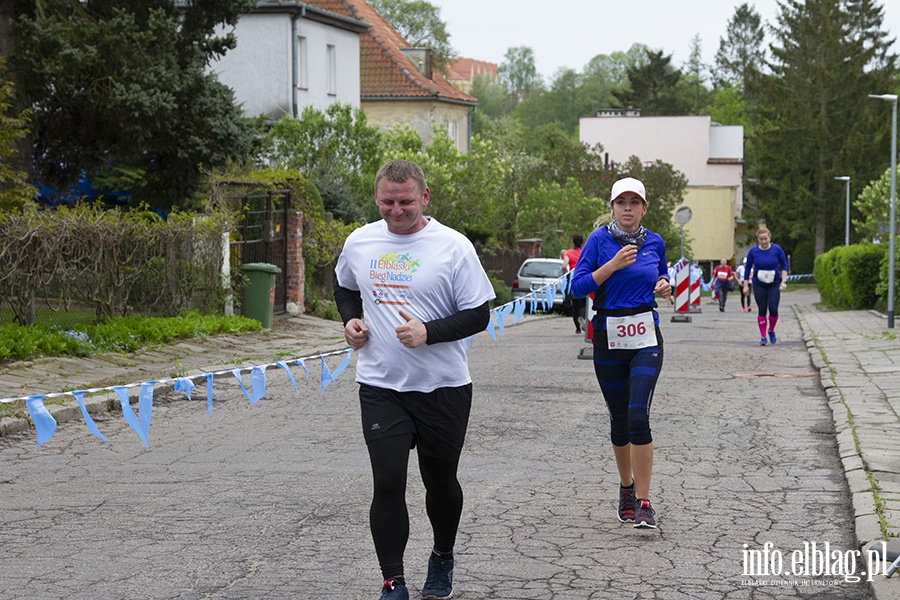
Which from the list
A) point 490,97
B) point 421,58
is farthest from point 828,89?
point 490,97

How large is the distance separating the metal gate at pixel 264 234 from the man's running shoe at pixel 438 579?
16.0 metres

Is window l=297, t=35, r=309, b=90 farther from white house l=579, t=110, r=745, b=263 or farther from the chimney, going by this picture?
white house l=579, t=110, r=745, b=263

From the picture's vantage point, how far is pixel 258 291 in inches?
834

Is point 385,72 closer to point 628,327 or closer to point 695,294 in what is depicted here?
point 695,294

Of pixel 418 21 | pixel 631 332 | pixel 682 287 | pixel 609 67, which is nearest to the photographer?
pixel 631 332

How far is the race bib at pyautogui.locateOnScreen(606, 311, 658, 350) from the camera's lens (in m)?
6.80

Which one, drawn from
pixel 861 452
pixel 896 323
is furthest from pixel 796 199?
pixel 861 452

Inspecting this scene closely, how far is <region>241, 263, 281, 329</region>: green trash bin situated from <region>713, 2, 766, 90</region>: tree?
8642 centimetres

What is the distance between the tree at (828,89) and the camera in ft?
245

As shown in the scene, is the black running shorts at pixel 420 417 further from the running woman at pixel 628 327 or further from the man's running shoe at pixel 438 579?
the running woman at pixel 628 327

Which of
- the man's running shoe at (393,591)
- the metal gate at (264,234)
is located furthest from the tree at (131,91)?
the man's running shoe at (393,591)

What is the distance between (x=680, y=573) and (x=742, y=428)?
195 inches

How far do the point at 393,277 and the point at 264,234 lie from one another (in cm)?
1852

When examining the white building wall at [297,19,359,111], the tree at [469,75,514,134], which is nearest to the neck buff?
the white building wall at [297,19,359,111]
